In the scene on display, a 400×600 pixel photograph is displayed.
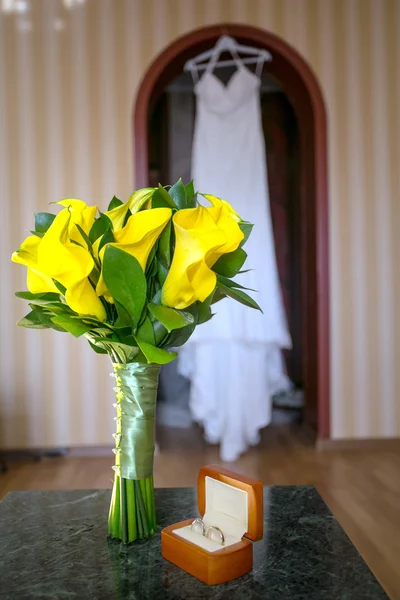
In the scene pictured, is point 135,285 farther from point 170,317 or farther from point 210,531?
point 210,531

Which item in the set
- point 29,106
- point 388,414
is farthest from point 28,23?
point 388,414

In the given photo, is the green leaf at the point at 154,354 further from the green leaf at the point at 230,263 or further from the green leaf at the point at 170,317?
the green leaf at the point at 230,263

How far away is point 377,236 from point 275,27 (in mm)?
1406

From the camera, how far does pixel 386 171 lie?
369 centimetres

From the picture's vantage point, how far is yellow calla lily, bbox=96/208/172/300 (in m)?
0.78

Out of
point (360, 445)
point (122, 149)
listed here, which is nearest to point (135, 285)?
point (122, 149)

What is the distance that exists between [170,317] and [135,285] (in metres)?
0.07

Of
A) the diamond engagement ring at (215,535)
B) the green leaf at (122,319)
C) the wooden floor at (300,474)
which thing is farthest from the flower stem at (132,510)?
the wooden floor at (300,474)

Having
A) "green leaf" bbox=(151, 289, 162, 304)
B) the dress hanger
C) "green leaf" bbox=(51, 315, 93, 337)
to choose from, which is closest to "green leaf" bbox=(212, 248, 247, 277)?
"green leaf" bbox=(151, 289, 162, 304)

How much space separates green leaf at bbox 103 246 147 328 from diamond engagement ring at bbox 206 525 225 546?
0.31 m

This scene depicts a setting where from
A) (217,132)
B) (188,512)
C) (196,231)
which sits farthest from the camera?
(217,132)

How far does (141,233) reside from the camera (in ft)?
2.60

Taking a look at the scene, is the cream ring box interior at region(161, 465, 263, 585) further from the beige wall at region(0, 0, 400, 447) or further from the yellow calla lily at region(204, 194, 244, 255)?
the beige wall at region(0, 0, 400, 447)

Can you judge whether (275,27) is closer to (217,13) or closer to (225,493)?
(217,13)
